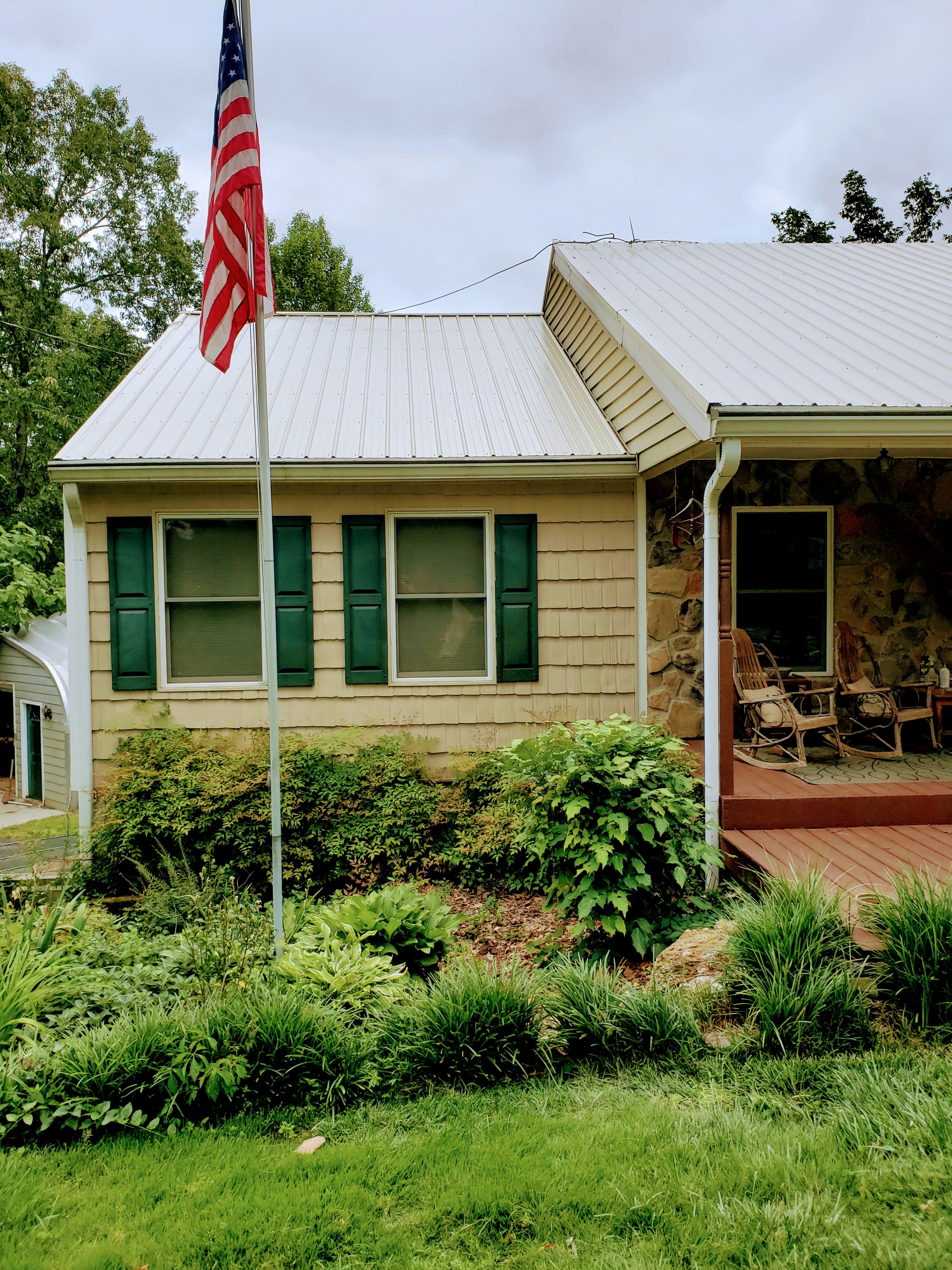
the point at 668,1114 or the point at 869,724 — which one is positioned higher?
the point at 869,724

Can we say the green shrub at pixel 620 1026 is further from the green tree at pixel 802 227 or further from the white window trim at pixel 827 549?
the green tree at pixel 802 227

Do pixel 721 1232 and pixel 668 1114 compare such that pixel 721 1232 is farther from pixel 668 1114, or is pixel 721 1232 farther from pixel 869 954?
pixel 869 954

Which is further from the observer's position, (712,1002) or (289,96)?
(289,96)

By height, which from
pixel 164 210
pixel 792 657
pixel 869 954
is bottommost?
pixel 869 954

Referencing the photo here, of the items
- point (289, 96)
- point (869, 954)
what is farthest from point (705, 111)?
point (869, 954)

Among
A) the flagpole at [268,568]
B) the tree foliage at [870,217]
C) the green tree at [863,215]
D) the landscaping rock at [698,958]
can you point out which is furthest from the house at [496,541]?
the green tree at [863,215]

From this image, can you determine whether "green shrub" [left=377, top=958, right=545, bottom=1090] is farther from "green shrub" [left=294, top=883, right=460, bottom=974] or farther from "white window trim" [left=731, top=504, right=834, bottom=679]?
"white window trim" [left=731, top=504, right=834, bottom=679]

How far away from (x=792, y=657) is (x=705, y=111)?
14.8 m

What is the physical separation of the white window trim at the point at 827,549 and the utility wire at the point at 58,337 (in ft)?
48.7

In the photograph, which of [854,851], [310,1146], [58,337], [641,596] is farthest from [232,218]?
[58,337]

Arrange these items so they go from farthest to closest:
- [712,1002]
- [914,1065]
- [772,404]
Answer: [772,404] < [712,1002] < [914,1065]

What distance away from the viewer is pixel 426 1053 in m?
2.93

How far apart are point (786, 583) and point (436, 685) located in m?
3.34

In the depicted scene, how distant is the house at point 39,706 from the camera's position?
38.9 feet
